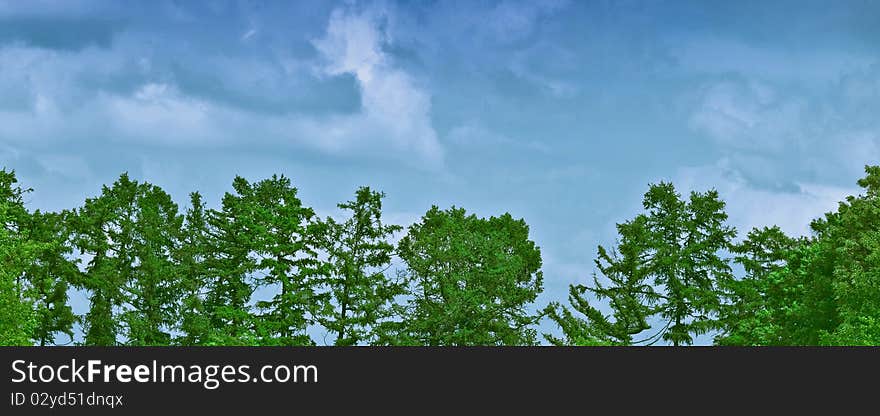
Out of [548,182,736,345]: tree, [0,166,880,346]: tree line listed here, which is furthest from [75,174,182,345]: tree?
[548,182,736,345]: tree

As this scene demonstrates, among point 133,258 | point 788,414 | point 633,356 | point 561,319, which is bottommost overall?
point 788,414

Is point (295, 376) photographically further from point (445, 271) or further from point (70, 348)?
point (445, 271)

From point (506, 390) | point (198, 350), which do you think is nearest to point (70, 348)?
point (198, 350)

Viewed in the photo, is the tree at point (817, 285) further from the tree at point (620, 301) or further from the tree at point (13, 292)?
the tree at point (13, 292)

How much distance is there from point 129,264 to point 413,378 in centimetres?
4524

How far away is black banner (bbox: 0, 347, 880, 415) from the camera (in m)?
23.4

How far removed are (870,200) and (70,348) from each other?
143 feet

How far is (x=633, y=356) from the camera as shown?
2484 centimetres

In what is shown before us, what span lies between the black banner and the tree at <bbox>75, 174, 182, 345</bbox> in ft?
131

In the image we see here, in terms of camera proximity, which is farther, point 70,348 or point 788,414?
point 788,414

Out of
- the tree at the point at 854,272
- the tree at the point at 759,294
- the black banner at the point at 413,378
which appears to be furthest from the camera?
the tree at the point at 759,294

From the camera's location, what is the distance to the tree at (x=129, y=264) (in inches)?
2484

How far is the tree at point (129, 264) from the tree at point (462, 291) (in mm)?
14465

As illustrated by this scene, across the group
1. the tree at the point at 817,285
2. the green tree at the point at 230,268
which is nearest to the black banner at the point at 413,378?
the tree at the point at 817,285
